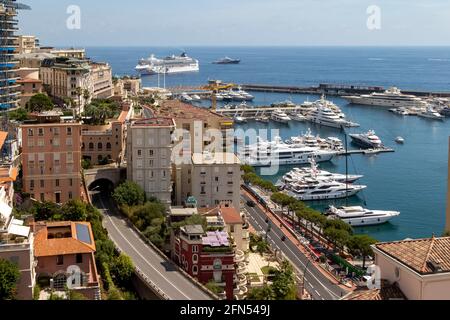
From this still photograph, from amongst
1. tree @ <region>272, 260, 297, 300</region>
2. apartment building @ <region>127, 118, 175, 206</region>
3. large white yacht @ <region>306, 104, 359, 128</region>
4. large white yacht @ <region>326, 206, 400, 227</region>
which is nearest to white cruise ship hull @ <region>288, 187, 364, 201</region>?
large white yacht @ <region>326, 206, 400, 227</region>

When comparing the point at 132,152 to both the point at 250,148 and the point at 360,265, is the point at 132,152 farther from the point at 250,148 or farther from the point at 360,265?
the point at 250,148

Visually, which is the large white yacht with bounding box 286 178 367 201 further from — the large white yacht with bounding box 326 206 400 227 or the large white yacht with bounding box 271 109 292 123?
the large white yacht with bounding box 271 109 292 123

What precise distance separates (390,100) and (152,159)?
33.3 metres

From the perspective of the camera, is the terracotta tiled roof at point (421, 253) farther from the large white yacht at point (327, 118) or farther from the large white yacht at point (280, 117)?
the large white yacht at point (280, 117)

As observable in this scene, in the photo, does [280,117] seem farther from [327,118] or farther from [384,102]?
[384,102]

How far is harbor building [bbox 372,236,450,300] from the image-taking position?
15.9 feet

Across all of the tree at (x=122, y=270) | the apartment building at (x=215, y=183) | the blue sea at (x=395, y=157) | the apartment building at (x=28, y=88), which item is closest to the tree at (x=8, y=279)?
the tree at (x=122, y=270)

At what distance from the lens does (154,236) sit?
12.3 metres

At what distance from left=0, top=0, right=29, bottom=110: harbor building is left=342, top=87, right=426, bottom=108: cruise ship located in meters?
31.3

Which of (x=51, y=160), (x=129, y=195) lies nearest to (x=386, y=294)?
(x=51, y=160)

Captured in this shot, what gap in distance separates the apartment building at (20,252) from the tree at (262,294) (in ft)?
10.7

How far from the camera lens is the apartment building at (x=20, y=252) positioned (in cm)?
749

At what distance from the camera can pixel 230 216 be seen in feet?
43.0

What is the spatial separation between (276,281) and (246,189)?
34.4 feet
